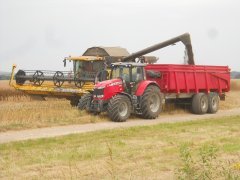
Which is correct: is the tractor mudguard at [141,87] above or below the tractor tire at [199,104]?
above

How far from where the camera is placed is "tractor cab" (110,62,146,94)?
1738 cm

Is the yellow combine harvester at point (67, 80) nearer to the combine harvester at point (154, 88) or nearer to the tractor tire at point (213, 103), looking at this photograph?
the combine harvester at point (154, 88)

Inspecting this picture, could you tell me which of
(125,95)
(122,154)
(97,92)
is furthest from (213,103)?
(122,154)

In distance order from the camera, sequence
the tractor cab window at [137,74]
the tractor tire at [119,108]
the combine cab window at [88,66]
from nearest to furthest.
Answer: the tractor tire at [119,108] < the tractor cab window at [137,74] < the combine cab window at [88,66]

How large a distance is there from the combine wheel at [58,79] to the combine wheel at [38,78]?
3.02 ft

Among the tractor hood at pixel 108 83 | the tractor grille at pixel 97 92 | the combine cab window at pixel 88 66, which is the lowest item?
the tractor grille at pixel 97 92

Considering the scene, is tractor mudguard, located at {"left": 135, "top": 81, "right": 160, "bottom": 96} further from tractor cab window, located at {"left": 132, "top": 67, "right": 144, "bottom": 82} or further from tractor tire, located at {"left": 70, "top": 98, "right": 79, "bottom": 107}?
tractor tire, located at {"left": 70, "top": 98, "right": 79, "bottom": 107}

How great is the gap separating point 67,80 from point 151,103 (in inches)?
174

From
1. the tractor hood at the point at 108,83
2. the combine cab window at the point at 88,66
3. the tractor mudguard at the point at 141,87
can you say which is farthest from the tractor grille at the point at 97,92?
the combine cab window at the point at 88,66

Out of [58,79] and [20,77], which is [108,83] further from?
[20,77]

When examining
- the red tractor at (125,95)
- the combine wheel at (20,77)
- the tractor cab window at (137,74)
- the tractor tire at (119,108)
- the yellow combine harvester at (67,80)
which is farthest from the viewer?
the combine wheel at (20,77)

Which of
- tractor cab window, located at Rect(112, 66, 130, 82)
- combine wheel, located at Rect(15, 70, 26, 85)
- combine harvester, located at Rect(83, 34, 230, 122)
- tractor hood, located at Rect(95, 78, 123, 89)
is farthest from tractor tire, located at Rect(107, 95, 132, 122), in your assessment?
combine wheel, located at Rect(15, 70, 26, 85)

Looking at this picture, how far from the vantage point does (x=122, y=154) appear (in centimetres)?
970

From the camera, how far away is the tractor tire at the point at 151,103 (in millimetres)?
17406
